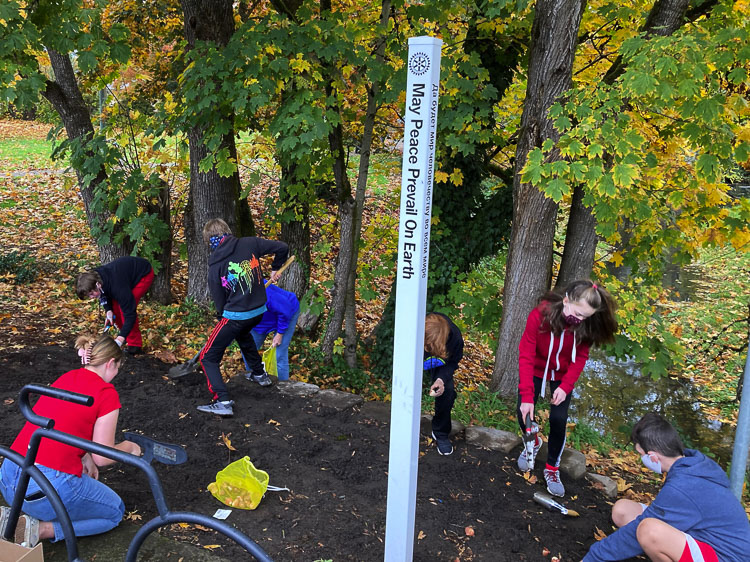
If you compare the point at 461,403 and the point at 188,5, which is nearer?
the point at 461,403

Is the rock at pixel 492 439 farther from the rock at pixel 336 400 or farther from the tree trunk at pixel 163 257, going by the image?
the tree trunk at pixel 163 257

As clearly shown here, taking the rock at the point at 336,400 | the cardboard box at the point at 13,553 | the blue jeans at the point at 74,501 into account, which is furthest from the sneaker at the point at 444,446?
the cardboard box at the point at 13,553

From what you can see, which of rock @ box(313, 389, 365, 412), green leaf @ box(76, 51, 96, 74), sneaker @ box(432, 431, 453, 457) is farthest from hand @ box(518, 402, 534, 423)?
green leaf @ box(76, 51, 96, 74)

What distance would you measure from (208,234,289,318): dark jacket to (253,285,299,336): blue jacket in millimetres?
727

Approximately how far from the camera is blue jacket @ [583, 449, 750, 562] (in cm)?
295

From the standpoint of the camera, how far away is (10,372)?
566cm

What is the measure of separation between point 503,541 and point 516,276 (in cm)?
303

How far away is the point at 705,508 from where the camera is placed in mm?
2965

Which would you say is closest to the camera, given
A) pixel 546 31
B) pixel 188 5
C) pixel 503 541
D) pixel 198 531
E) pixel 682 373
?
pixel 198 531

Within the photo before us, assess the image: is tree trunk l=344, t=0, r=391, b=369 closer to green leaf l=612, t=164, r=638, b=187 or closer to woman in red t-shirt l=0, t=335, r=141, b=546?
green leaf l=612, t=164, r=638, b=187

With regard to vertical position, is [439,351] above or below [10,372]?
above

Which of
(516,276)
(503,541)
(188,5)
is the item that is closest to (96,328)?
(188,5)

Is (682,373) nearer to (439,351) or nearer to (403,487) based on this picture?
(439,351)

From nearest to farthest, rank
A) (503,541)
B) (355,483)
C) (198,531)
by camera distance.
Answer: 1. (198,531)
2. (503,541)
3. (355,483)
